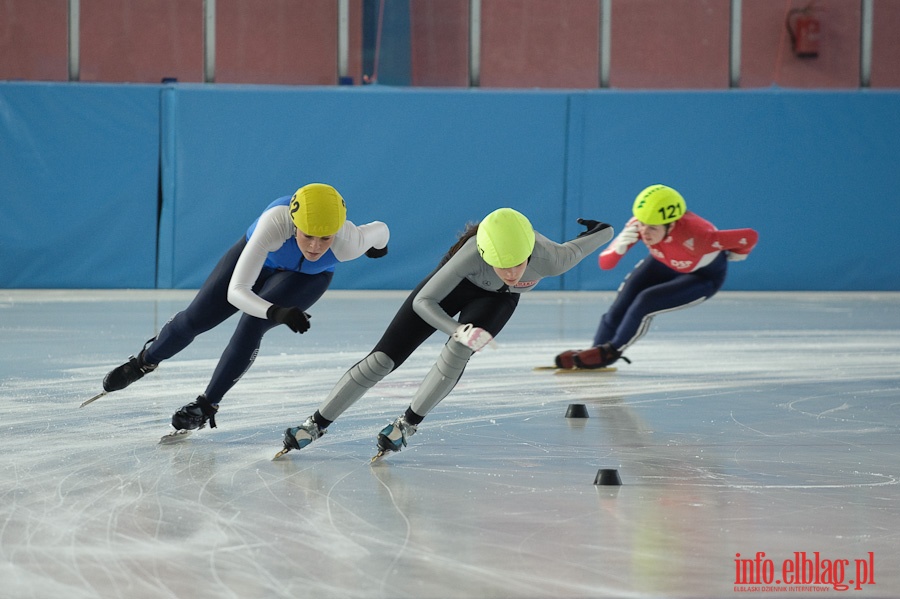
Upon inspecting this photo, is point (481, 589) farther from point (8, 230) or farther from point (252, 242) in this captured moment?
point (8, 230)

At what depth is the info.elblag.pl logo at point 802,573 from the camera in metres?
2.60

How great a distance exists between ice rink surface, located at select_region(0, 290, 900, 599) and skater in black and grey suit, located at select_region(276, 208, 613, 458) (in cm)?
17

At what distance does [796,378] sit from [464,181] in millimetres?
5797

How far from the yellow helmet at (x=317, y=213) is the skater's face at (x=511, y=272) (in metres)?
0.57

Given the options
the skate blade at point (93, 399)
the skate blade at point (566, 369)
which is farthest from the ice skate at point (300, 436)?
the skate blade at point (566, 369)

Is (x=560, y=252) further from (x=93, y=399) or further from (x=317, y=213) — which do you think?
(x=93, y=399)

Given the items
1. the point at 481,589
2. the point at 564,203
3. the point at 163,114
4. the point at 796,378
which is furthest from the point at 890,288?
the point at 481,589

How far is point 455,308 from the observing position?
413 centimetres

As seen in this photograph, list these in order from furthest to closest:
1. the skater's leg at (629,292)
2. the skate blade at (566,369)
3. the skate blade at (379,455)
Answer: the skater's leg at (629,292)
the skate blade at (566,369)
the skate blade at (379,455)

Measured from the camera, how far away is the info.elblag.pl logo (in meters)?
2.60

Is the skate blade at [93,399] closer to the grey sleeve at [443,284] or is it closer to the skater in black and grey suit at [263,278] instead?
the skater in black and grey suit at [263,278]

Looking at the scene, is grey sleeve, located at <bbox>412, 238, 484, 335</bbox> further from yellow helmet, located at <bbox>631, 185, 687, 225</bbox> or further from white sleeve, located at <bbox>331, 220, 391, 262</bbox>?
yellow helmet, located at <bbox>631, 185, 687, 225</bbox>

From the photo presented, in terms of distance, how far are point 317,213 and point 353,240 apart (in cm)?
34

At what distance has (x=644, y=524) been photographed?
10.2 feet
